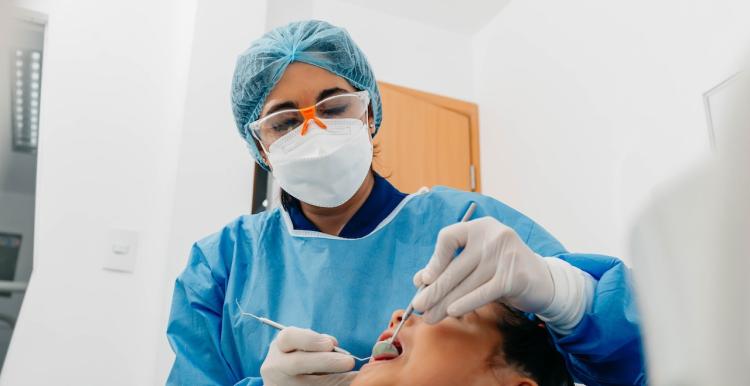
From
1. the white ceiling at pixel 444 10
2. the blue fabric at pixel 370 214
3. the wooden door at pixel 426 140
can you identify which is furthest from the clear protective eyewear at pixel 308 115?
the white ceiling at pixel 444 10

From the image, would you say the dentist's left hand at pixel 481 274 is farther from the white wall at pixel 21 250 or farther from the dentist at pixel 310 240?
the white wall at pixel 21 250

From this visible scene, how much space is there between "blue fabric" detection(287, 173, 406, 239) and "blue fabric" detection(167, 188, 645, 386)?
3cm

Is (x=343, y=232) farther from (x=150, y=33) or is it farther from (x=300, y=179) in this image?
(x=150, y=33)

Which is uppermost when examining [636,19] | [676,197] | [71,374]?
[636,19]

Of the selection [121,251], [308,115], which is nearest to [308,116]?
[308,115]

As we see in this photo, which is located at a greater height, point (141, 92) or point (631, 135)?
point (141, 92)

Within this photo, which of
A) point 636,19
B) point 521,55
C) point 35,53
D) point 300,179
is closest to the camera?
point 300,179

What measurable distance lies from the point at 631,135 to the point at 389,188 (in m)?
1.27

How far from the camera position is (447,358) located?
101 cm

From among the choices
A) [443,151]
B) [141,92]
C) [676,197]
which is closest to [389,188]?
[676,197]

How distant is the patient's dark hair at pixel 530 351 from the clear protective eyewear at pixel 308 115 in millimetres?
594

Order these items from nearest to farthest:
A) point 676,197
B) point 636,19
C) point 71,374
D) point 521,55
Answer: point 676,197, point 71,374, point 636,19, point 521,55

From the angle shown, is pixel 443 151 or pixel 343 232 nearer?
pixel 343 232

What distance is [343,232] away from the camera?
1.43 meters
